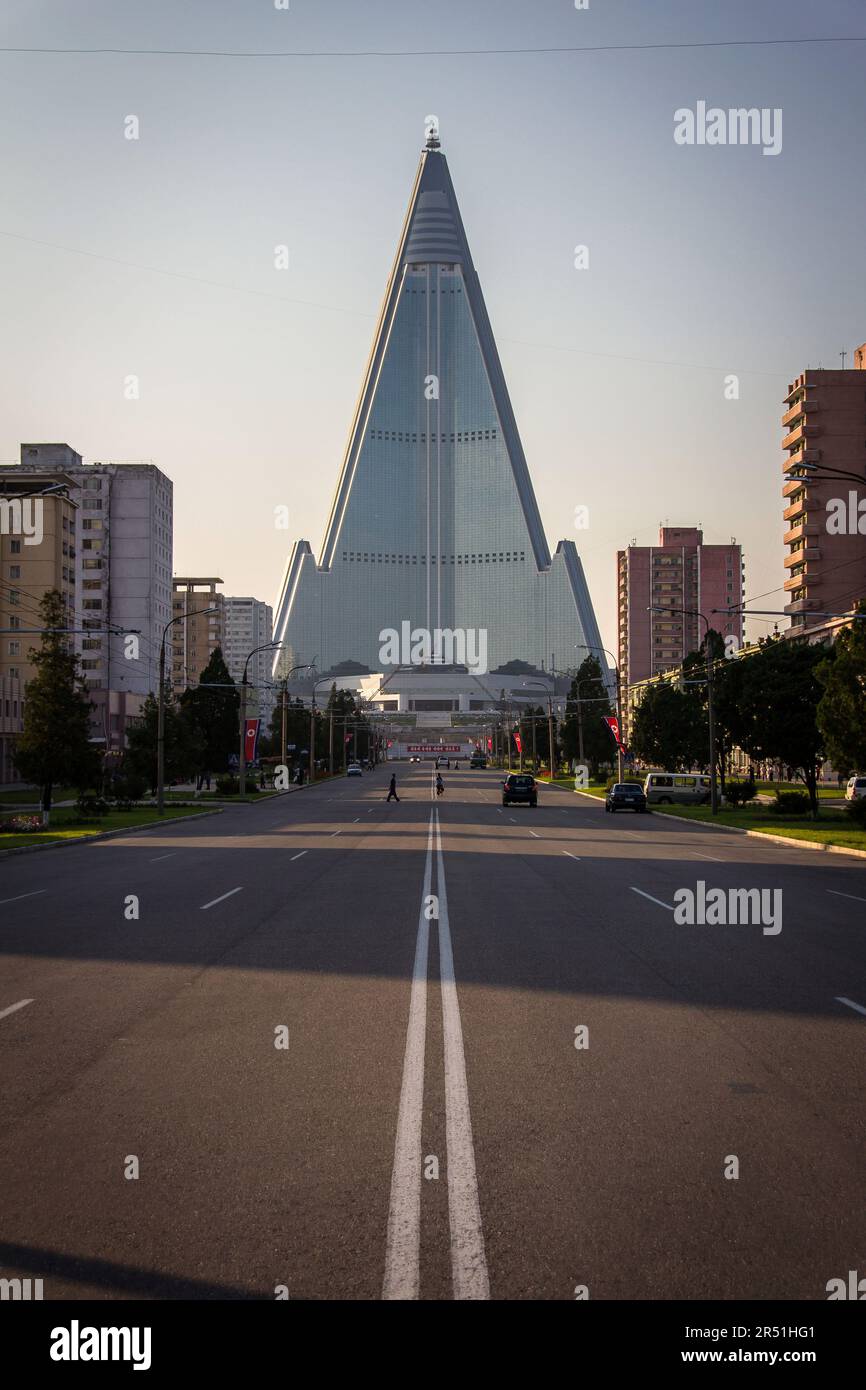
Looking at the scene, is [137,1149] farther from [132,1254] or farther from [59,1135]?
[132,1254]

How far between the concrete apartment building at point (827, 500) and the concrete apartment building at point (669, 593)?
77.1 m

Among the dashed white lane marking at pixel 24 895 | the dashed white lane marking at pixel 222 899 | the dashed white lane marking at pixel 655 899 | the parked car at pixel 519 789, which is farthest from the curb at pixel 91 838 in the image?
the dashed white lane marking at pixel 655 899

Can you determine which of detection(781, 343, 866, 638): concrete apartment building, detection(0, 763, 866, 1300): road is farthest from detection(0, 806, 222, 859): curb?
detection(781, 343, 866, 638): concrete apartment building

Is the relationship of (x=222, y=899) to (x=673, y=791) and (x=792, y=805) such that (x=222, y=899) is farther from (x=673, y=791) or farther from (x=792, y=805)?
(x=673, y=791)

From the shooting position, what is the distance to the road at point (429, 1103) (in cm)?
493

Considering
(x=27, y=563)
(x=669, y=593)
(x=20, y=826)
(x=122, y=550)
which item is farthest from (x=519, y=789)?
(x=669, y=593)

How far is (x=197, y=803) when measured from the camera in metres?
58.6

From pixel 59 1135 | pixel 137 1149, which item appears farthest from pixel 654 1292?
pixel 59 1135

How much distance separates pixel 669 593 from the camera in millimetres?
179625

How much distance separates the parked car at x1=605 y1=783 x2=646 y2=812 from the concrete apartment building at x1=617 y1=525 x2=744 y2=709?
12082 cm

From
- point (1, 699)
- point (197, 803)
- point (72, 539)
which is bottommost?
point (197, 803)

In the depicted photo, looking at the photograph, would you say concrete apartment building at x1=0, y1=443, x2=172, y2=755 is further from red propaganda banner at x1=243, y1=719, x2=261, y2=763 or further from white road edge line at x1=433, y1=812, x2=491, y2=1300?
white road edge line at x1=433, y1=812, x2=491, y2=1300
